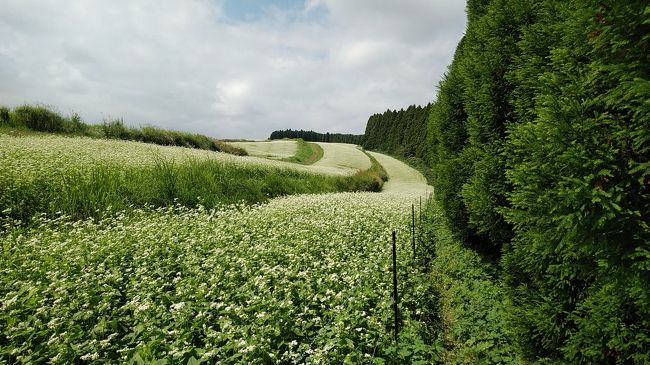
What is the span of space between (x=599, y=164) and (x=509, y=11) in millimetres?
5078

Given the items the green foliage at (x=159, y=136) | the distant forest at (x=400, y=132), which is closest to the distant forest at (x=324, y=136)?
the distant forest at (x=400, y=132)

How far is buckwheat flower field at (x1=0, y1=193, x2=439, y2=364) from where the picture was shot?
3.97 metres

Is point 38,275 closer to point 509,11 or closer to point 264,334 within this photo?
point 264,334

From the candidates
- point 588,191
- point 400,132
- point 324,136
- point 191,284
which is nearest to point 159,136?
point 191,284

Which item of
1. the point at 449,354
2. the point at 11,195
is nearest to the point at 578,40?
the point at 449,354

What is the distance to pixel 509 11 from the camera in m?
6.70

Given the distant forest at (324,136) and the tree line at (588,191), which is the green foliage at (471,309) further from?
the distant forest at (324,136)

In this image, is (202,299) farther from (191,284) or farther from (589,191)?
(589,191)

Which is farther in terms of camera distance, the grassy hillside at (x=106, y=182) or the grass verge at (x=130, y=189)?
the grassy hillside at (x=106, y=182)

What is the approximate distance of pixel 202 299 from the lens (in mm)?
5062

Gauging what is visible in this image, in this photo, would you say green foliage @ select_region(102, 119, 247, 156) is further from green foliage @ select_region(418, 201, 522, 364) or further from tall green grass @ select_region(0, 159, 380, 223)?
green foliage @ select_region(418, 201, 522, 364)

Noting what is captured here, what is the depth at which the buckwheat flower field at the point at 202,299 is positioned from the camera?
397 cm

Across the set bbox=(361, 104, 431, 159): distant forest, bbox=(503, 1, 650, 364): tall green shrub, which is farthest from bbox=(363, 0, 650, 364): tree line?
bbox=(361, 104, 431, 159): distant forest

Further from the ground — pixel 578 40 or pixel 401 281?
pixel 578 40
